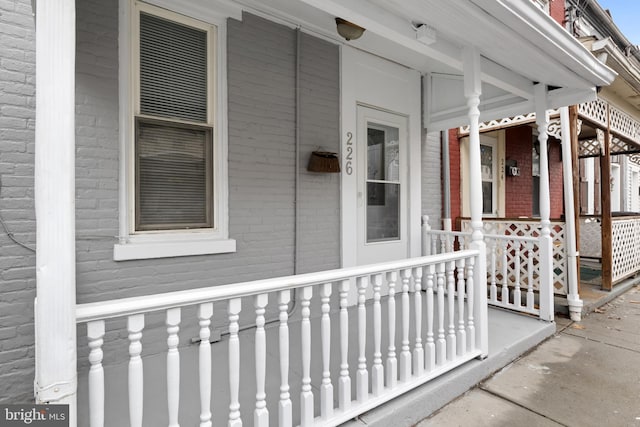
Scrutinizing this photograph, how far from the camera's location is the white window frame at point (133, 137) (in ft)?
7.70

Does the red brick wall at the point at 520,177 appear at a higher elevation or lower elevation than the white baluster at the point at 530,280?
higher

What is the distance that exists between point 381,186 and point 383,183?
1.9 inches

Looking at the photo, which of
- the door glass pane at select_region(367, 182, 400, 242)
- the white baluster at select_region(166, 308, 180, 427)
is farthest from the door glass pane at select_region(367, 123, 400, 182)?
the white baluster at select_region(166, 308, 180, 427)

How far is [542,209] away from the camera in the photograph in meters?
3.64

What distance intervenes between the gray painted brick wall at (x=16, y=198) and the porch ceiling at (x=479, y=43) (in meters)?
1.65

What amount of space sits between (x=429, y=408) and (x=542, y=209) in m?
2.66

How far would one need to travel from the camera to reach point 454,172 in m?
4.86

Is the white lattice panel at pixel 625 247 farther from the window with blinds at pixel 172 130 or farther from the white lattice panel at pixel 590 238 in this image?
the window with blinds at pixel 172 130

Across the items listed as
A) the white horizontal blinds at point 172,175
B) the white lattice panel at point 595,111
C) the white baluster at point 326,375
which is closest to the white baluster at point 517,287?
the white lattice panel at point 595,111

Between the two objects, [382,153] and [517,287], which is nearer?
[517,287]

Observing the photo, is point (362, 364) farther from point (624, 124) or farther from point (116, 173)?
point (624, 124)

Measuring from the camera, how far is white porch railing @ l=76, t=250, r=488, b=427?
1.27 m

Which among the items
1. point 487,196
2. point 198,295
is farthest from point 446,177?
point 198,295

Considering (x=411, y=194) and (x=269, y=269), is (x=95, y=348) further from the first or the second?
(x=411, y=194)
